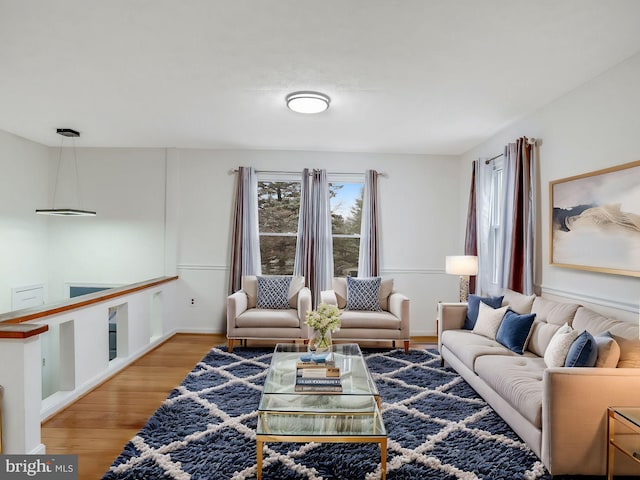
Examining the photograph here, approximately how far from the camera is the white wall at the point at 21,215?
494cm

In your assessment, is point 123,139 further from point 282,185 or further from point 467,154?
point 467,154

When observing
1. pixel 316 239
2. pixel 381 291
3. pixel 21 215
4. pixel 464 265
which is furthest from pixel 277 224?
pixel 21 215

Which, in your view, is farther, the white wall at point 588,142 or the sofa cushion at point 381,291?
the sofa cushion at point 381,291

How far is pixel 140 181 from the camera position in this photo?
579cm

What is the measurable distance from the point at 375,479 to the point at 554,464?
1003 millimetres

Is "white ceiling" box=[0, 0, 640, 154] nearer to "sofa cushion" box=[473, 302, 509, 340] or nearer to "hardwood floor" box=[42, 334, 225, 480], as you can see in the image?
"sofa cushion" box=[473, 302, 509, 340]

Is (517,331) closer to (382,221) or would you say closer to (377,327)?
(377,327)

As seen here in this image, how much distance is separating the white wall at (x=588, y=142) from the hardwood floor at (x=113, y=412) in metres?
3.62

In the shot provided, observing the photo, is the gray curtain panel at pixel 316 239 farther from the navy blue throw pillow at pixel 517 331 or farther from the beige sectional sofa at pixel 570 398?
the beige sectional sofa at pixel 570 398

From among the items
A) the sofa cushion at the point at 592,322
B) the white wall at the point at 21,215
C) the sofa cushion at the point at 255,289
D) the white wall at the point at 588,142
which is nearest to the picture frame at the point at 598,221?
the white wall at the point at 588,142

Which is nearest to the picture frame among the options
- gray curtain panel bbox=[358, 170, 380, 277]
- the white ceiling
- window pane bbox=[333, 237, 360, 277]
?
the white ceiling

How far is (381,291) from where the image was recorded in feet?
16.8

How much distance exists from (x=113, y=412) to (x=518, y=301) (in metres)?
3.64

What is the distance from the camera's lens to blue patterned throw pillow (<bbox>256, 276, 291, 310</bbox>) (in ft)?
16.6
